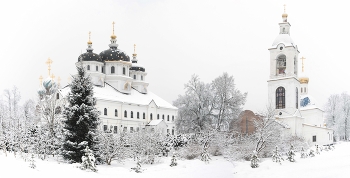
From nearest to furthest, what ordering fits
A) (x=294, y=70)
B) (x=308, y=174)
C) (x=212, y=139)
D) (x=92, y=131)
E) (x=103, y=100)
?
(x=308, y=174) < (x=92, y=131) < (x=212, y=139) < (x=103, y=100) < (x=294, y=70)

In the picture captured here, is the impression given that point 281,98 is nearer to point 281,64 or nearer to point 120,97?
point 281,64

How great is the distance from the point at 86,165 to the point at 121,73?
122 ft

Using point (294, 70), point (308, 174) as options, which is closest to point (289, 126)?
point (294, 70)

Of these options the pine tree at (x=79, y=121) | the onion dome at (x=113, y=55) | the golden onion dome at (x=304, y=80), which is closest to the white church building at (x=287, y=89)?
A: the golden onion dome at (x=304, y=80)

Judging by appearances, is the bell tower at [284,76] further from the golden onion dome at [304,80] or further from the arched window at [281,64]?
the golden onion dome at [304,80]

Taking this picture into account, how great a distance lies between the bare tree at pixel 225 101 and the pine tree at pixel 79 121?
19.6m

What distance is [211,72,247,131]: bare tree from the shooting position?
39406 mm

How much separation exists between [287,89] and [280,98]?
65.1 inches

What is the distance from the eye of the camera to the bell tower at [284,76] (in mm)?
50469

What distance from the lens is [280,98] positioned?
5156 cm

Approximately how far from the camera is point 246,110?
41281 mm

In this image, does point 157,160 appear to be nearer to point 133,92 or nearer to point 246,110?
point 246,110

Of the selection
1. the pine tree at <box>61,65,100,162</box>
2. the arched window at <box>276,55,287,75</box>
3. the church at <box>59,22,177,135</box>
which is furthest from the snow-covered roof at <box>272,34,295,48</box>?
the pine tree at <box>61,65,100,162</box>

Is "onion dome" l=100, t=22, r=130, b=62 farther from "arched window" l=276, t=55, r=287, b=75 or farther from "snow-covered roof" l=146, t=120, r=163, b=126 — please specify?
"arched window" l=276, t=55, r=287, b=75
